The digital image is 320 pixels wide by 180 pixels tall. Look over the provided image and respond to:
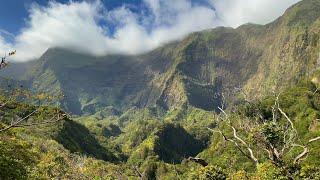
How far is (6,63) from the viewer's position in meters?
22.4

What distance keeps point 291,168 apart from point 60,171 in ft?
339

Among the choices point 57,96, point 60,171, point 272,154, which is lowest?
point 60,171

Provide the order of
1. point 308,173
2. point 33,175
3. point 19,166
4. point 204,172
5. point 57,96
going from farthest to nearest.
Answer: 1. point 204,172
2. point 33,175
3. point 19,166
4. point 308,173
5. point 57,96

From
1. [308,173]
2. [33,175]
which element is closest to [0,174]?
[33,175]

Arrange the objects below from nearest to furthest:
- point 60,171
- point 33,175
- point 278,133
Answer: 1. point 278,133
2. point 33,175
3. point 60,171

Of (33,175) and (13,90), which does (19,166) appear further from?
(13,90)

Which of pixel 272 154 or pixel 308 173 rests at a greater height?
pixel 272 154

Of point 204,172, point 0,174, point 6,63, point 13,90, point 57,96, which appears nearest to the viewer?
point 6,63

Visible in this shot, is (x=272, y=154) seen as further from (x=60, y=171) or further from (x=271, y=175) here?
(x=60, y=171)

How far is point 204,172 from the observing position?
9275 cm

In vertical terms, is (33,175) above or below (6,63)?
below

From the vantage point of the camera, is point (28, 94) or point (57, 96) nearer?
point (28, 94)

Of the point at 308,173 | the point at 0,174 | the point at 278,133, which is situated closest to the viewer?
the point at 278,133

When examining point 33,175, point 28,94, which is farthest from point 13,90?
point 33,175
